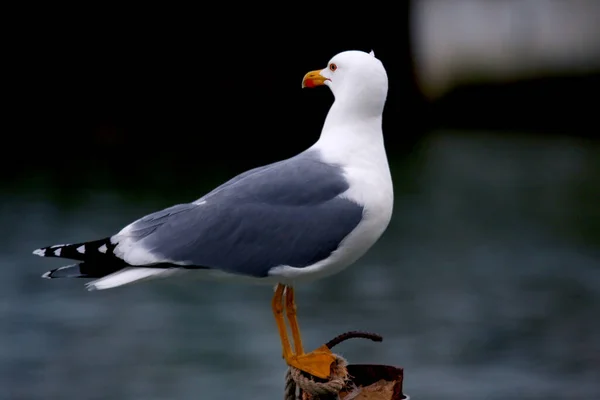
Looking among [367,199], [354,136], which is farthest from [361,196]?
[354,136]

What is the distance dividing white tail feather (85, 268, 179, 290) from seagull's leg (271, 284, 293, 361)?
10.8 inches

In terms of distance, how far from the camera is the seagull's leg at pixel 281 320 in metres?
2.67

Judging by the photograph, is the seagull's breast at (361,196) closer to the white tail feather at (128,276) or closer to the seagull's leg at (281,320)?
the seagull's leg at (281,320)

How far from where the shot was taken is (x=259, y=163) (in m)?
10.6

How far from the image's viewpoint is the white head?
2650 mm

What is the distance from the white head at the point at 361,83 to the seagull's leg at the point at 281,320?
45cm

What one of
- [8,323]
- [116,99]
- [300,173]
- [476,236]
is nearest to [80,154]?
[116,99]

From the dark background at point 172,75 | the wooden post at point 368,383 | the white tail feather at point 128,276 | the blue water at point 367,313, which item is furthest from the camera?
the dark background at point 172,75

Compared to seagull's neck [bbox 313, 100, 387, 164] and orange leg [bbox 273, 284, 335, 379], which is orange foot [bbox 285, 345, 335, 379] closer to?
orange leg [bbox 273, 284, 335, 379]

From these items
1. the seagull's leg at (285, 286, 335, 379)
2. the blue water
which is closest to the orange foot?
the seagull's leg at (285, 286, 335, 379)

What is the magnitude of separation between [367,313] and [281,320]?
4001 mm

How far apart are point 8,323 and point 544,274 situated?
3.29 metres

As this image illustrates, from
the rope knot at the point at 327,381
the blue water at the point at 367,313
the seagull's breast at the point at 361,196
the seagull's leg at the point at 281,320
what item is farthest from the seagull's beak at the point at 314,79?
the blue water at the point at 367,313

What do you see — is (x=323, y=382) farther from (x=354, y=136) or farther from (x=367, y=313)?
(x=367, y=313)
